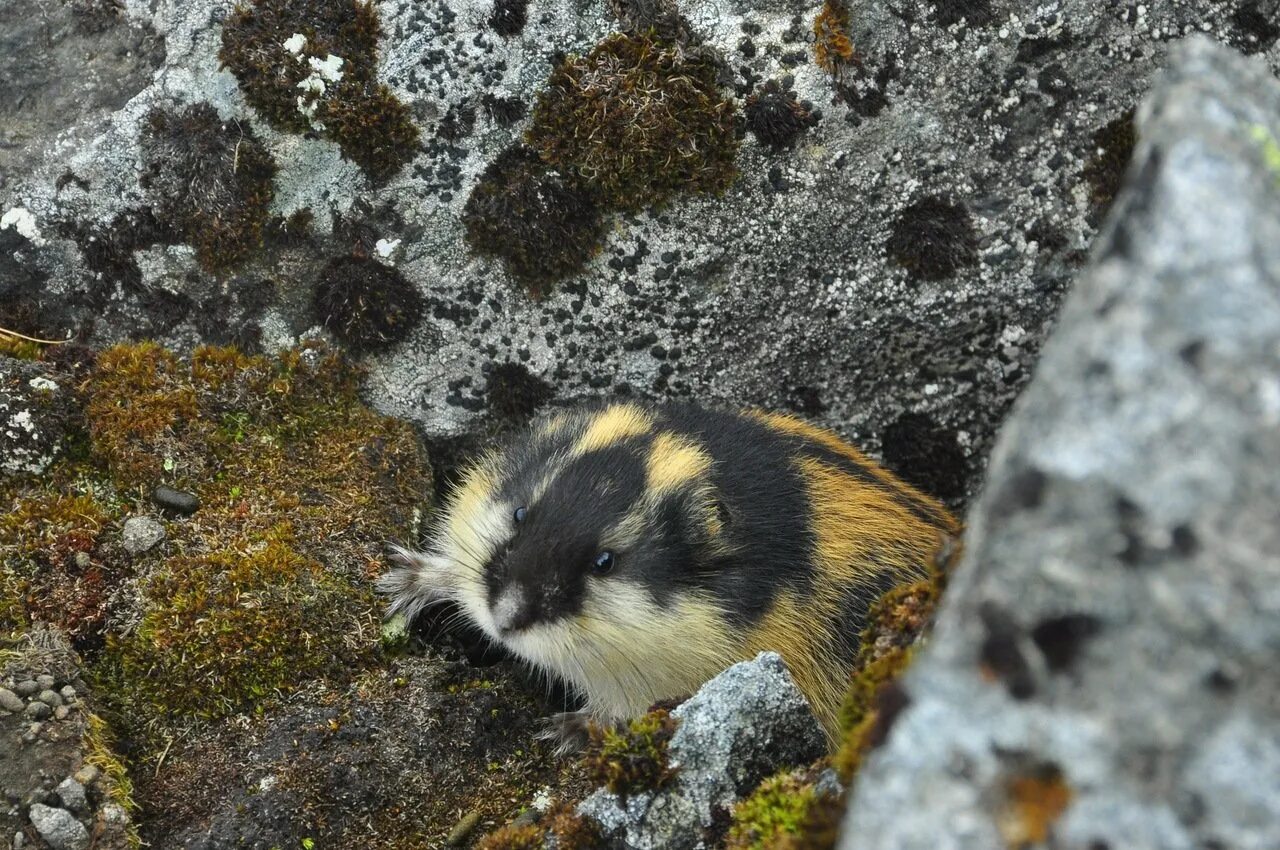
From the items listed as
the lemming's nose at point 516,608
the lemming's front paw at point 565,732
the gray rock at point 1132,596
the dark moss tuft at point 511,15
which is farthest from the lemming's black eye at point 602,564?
the gray rock at point 1132,596

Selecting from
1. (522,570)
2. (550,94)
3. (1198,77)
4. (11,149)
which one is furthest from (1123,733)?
(11,149)

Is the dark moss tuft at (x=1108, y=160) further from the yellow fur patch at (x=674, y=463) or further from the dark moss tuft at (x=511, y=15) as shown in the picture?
the dark moss tuft at (x=511, y=15)

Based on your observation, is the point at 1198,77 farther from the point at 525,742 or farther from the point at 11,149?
the point at 11,149

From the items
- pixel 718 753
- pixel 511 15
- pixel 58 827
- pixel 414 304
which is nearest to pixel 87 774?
pixel 58 827

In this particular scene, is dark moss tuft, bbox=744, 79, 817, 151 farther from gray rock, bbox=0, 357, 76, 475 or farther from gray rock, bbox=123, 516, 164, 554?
gray rock, bbox=0, 357, 76, 475

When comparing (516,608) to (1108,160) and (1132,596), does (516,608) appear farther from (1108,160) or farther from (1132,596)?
(1108,160)
